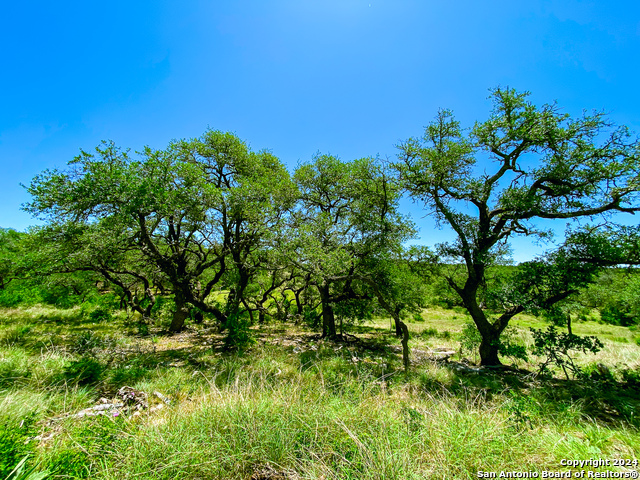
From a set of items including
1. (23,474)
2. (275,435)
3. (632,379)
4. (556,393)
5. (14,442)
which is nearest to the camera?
(23,474)

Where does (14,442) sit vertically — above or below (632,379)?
above

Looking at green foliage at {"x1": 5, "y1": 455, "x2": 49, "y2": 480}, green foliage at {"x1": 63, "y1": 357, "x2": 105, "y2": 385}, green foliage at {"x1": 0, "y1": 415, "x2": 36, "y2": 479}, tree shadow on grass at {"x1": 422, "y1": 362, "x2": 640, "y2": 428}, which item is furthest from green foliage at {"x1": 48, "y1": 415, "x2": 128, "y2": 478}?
tree shadow on grass at {"x1": 422, "y1": 362, "x2": 640, "y2": 428}

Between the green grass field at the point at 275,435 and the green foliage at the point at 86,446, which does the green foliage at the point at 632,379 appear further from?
the green foliage at the point at 86,446

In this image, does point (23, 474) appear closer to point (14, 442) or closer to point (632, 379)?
point (14, 442)

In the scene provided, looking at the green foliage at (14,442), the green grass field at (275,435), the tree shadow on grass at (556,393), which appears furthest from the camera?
the tree shadow on grass at (556,393)

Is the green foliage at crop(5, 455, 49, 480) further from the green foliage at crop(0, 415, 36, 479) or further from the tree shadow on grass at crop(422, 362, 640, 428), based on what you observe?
the tree shadow on grass at crop(422, 362, 640, 428)

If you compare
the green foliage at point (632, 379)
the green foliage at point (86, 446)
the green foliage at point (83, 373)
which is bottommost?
the green foliage at point (632, 379)

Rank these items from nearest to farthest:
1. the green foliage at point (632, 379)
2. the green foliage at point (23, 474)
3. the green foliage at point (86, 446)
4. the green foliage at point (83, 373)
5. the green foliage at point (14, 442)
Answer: the green foliage at point (23, 474), the green foliage at point (14, 442), the green foliage at point (86, 446), the green foliage at point (83, 373), the green foliage at point (632, 379)

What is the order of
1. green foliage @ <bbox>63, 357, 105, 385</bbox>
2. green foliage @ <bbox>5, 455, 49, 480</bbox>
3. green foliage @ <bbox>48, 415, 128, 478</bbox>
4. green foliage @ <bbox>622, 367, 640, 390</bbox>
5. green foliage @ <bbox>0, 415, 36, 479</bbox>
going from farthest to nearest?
1. green foliage @ <bbox>622, 367, 640, 390</bbox>
2. green foliage @ <bbox>63, 357, 105, 385</bbox>
3. green foliage @ <bbox>48, 415, 128, 478</bbox>
4. green foliage @ <bbox>0, 415, 36, 479</bbox>
5. green foliage @ <bbox>5, 455, 49, 480</bbox>

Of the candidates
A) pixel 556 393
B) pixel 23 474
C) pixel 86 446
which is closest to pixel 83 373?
pixel 86 446

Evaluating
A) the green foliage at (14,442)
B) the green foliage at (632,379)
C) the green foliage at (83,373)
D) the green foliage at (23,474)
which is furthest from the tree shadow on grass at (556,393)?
the green foliage at (83,373)

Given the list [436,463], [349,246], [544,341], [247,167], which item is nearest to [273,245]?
[349,246]

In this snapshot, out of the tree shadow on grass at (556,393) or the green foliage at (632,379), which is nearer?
the tree shadow on grass at (556,393)

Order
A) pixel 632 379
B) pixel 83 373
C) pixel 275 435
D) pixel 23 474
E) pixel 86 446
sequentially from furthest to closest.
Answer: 1. pixel 632 379
2. pixel 83 373
3. pixel 275 435
4. pixel 86 446
5. pixel 23 474
